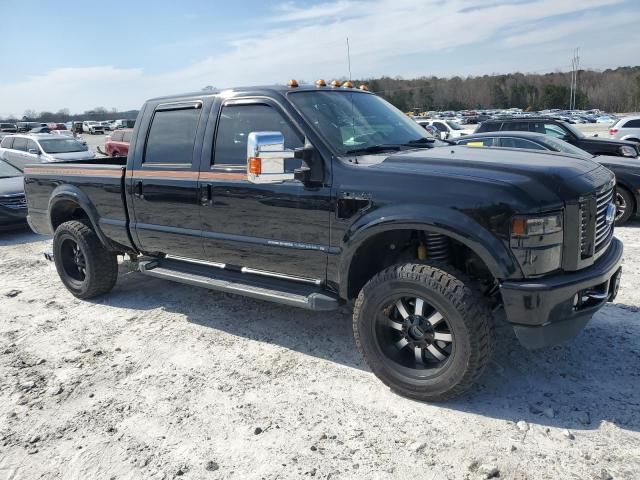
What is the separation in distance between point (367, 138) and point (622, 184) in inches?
231

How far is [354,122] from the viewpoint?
4039 mm

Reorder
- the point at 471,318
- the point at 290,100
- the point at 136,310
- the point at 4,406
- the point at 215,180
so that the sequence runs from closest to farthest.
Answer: the point at 471,318, the point at 4,406, the point at 290,100, the point at 215,180, the point at 136,310

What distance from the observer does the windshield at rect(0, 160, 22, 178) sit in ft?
33.2

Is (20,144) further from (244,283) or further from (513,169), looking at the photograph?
(513,169)

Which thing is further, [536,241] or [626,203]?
[626,203]

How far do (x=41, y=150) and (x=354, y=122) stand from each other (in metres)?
15.1

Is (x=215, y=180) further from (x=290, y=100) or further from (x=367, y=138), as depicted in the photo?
(x=367, y=138)

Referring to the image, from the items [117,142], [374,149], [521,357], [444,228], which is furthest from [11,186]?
[117,142]

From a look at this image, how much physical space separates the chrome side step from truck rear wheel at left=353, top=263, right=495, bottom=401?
15.6 inches

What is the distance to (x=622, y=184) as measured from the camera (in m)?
7.96

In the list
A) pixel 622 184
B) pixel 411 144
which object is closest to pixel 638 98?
pixel 622 184

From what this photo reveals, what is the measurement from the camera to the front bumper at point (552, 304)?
2.93 metres

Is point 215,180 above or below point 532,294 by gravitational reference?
above

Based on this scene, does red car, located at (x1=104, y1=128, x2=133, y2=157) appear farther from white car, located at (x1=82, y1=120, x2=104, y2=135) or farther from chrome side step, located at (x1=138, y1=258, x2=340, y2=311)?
white car, located at (x1=82, y1=120, x2=104, y2=135)
